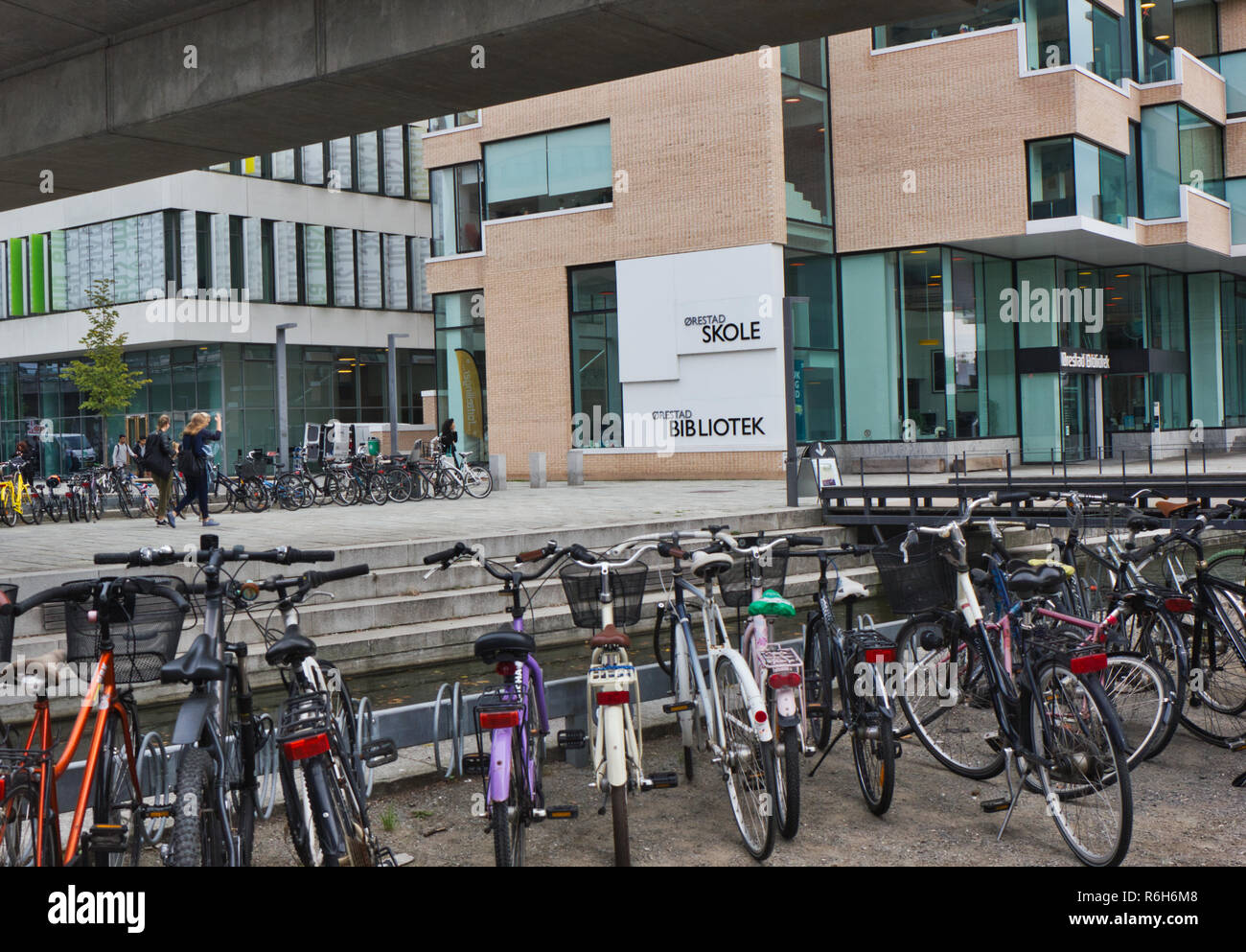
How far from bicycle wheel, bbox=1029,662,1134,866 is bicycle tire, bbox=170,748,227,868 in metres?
3.09

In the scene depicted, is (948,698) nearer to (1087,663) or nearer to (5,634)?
(1087,663)

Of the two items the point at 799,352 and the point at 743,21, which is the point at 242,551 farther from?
the point at 799,352

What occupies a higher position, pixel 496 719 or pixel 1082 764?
pixel 496 719

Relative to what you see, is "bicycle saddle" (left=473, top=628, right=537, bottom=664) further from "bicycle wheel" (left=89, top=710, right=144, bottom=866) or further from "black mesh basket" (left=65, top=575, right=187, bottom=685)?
"bicycle wheel" (left=89, top=710, right=144, bottom=866)

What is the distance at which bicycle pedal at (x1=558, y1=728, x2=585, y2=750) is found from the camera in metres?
5.86

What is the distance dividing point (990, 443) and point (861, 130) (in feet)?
26.5

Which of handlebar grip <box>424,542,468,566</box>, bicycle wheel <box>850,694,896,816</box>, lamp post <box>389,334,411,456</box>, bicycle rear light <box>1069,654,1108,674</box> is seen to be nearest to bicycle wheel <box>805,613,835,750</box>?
bicycle wheel <box>850,694,896,816</box>

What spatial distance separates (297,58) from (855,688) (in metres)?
6.75

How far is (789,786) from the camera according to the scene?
4836mm

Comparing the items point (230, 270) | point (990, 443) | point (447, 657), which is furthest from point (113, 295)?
point (447, 657)

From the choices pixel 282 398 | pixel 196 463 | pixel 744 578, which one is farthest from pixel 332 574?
pixel 282 398

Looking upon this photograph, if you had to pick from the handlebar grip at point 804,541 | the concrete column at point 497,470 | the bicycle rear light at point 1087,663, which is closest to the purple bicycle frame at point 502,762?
the handlebar grip at point 804,541

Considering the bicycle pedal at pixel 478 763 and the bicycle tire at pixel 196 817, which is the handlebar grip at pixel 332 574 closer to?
the bicycle tire at pixel 196 817

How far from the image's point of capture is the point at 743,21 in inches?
332
